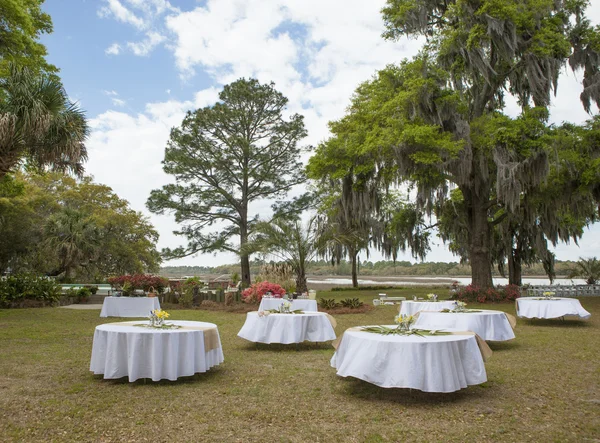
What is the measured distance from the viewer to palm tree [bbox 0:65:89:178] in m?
9.38

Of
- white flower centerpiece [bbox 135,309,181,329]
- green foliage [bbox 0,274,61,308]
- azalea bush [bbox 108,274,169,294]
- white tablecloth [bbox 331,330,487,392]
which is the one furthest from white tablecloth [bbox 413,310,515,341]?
green foliage [bbox 0,274,61,308]

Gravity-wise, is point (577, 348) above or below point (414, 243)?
below

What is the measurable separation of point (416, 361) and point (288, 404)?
1342 millimetres

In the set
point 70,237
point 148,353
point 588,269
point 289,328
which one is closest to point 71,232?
point 70,237

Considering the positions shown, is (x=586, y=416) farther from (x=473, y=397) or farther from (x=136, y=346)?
(x=136, y=346)

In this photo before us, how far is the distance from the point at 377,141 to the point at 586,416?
40.2 ft

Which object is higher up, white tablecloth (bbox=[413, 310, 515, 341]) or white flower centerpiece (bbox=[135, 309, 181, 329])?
white flower centerpiece (bbox=[135, 309, 181, 329])

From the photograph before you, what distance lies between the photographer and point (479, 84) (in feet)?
60.6

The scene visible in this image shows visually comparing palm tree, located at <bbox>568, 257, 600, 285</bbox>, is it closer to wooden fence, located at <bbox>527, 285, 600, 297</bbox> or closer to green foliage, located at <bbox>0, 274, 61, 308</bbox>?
wooden fence, located at <bbox>527, 285, 600, 297</bbox>

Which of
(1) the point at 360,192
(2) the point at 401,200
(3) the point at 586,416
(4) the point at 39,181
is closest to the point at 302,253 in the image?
(1) the point at 360,192

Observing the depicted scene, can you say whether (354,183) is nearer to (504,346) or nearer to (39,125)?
(504,346)

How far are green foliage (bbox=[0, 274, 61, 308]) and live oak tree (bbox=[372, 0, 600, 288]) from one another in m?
13.3

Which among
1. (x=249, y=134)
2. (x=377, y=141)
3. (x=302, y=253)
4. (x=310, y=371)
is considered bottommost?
(x=310, y=371)

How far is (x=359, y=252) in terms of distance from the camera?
1166 inches
